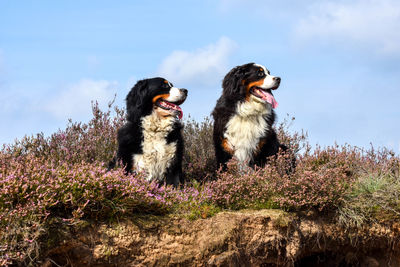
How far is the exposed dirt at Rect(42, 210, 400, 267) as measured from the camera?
468 cm

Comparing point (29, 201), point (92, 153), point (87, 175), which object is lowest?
point (29, 201)

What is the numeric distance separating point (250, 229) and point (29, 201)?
237 centimetres

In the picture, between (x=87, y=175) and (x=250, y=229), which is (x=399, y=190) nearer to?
(x=250, y=229)

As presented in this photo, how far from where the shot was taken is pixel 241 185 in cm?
555

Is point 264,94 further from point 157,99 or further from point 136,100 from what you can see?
point 136,100

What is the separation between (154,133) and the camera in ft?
19.9

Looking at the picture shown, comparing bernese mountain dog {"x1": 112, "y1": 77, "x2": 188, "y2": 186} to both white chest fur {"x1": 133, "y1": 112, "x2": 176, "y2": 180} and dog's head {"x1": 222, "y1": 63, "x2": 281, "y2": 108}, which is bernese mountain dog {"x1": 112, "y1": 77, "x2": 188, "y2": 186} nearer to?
white chest fur {"x1": 133, "y1": 112, "x2": 176, "y2": 180}

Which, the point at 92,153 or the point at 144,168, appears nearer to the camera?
the point at 144,168

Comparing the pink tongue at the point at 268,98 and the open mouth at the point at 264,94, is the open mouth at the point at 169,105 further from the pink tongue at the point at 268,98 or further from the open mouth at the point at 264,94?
the pink tongue at the point at 268,98

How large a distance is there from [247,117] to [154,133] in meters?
1.32

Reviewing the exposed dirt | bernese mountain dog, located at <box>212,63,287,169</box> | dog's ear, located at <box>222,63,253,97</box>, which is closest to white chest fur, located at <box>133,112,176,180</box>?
bernese mountain dog, located at <box>212,63,287,169</box>

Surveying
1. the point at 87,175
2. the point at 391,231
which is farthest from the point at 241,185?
the point at 391,231

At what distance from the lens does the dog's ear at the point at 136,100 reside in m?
6.12

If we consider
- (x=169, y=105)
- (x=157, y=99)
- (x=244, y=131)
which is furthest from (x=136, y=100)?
(x=244, y=131)
